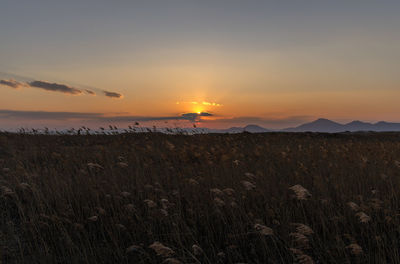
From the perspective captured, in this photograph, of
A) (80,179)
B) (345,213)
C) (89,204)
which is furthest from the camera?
(80,179)

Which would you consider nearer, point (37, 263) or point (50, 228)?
point (37, 263)

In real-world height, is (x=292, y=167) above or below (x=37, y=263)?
above

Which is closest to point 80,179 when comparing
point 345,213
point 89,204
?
point 89,204

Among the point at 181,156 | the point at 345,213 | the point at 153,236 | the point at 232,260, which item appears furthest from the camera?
the point at 181,156

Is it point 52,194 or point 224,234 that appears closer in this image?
point 224,234

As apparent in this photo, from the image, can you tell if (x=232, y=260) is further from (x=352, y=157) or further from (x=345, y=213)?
(x=352, y=157)

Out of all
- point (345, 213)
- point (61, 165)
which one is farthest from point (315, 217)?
point (61, 165)

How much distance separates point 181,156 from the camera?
28.2ft

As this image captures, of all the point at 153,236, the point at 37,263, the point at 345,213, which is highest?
the point at 345,213

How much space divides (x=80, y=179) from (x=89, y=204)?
137 centimetres

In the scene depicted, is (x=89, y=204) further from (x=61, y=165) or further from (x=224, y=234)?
(x=61, y=165)

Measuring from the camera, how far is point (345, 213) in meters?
4.37

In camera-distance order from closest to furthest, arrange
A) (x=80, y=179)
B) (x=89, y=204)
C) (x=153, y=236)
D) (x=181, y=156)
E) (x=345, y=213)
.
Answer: (x=153, y=236), (x=345, y=213), (x=89, y=204), (x=80, y=179), (x=181, y=156)

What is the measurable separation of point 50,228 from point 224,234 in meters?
2.67
